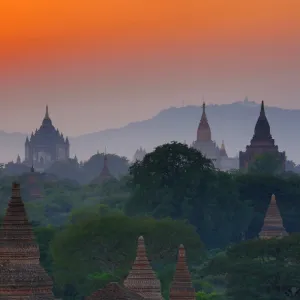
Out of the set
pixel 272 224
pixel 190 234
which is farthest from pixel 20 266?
pixel 272 224

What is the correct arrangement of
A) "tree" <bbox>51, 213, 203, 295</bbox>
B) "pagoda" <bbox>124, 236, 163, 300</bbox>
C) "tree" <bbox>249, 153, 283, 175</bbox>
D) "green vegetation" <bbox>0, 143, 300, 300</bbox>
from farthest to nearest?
"tree" <bbox>249, 153, 283, 175</bbox>, "tree" <bbox>51, 213, 203, 295</bbox>, "green vegetation" <bbox>0, 143, 300, 300</bbox>, "pagoda" <bbox>124, 236, 163, 300</bbox>

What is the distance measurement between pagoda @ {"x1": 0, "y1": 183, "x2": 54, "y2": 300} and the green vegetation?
27.4 m

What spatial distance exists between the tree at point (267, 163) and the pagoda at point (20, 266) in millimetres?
117537

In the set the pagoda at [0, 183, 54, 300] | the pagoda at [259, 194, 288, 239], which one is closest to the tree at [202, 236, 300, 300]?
the pagoda at [259, 194, 288, 239]

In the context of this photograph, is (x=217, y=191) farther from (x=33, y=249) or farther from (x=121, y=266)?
(x=33, y=249)

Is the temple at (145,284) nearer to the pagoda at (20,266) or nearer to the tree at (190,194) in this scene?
the pagoda at (20,266)

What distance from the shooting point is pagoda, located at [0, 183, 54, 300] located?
2349 inches

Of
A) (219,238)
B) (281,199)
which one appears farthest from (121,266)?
(281,199)

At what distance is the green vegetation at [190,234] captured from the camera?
9212 cm

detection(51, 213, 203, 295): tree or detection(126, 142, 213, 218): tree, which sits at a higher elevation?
detection(126, 142, 213, 218): tree

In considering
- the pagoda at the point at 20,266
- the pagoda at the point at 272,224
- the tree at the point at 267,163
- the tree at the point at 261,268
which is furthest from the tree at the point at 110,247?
the tree at the point at 267,163

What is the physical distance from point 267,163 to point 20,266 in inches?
4975

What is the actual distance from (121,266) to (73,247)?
3567mm

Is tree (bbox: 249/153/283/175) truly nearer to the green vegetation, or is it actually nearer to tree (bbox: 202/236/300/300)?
the green vegetation
